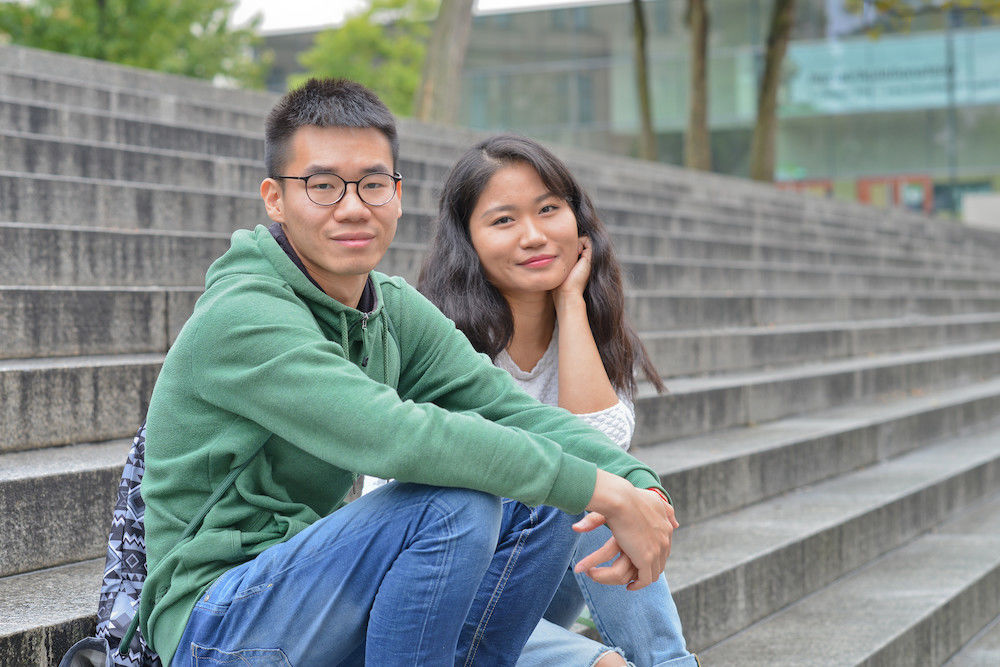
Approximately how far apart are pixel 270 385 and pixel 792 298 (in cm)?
596

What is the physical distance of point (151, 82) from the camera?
691cm

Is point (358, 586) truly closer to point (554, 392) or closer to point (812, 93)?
point (554, 392)

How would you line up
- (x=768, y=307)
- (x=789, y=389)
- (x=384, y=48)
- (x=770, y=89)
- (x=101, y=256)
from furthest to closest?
(x=384, y=48), (x=770, y=89), (x=768, y=307), (x=789, y=389), (x=101, y=256)

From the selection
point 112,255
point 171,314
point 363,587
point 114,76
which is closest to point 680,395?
point 171,314

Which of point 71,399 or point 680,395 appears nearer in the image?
point 71,399

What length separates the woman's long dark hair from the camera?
279 cm

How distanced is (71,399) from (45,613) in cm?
94

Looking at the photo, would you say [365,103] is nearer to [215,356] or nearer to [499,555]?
[215,356]

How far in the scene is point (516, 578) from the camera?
6.82ft

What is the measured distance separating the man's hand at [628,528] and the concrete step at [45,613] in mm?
976

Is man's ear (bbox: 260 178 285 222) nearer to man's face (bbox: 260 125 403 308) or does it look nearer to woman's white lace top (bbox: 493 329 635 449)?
man's face (bbox: 260 125 403 308)

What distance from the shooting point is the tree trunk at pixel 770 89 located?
17859 mm

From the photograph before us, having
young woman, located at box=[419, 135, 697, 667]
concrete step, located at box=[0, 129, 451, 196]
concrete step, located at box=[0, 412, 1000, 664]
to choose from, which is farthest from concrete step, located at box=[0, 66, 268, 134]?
young woman, located at box=[419, 135, 697, 667]

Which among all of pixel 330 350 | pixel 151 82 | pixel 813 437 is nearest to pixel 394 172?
pixel 330 350
